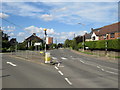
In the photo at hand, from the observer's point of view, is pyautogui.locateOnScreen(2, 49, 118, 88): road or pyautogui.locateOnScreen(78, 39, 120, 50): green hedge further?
pyautogui.locateOnScreen(78, 39, 120, 50): green hedge

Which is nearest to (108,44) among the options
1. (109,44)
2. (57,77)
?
(109,44)

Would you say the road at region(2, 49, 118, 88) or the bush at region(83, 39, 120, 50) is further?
the bush at region(83, 39, 120, 50)

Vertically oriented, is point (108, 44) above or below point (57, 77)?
above

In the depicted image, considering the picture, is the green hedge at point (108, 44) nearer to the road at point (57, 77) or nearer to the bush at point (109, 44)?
the bush at point (109, 44)

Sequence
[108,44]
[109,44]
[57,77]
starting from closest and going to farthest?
1. [57,77]
2. [109,44]
3. [108,44]

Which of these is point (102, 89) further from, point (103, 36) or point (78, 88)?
point (103, 36)

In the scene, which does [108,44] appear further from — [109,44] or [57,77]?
[57,77]

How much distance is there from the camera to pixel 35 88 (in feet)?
24.9

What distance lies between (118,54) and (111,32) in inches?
782

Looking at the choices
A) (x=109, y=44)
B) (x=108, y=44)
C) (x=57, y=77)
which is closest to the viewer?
(x=57, y=77)

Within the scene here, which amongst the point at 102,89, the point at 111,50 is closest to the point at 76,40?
the point at 111,50

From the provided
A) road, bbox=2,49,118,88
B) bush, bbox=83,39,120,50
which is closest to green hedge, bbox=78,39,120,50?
bush, bbox=83,39,120,50

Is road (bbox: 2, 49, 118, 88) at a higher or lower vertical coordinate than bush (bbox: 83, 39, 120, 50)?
lower

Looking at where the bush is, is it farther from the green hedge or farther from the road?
the road
